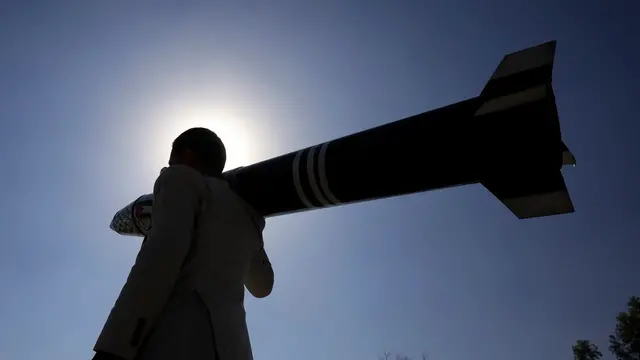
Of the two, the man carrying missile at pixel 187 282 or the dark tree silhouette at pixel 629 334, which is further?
the dark tree silhouette at pixel 629 334

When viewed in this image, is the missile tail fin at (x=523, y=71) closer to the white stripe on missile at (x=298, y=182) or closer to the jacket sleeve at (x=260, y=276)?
the white stripe on missile at (x=298, y=182)

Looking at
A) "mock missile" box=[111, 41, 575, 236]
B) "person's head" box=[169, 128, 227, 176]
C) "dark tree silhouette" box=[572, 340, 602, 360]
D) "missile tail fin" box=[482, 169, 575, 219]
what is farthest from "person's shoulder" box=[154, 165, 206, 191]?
"dark tree silhouette" box=[572, 340, 602, 360]

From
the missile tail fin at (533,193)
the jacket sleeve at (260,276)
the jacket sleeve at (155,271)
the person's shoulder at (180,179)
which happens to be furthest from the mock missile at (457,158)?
the jacket sleeve at (155,271)

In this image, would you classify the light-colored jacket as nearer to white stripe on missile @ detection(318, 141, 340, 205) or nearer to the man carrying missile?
the man carrying missile

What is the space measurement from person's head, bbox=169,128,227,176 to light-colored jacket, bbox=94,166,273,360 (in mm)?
213

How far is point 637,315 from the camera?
1246 inches

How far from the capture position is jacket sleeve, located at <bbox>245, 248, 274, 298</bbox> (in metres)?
2.96

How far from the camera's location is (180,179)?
2262 mm

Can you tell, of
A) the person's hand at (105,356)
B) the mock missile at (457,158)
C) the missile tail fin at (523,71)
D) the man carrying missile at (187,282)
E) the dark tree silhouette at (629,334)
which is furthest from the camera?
the dark tree silhouette at (629,334)

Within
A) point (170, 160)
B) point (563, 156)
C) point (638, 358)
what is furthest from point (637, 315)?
point (170, 160)

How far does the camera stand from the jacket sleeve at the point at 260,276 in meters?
2.96

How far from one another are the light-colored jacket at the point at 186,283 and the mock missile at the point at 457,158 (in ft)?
3.45

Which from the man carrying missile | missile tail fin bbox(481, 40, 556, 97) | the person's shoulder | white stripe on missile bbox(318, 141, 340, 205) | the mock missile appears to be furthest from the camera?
white stripe on missile bbox(318, 141, 340, 205)

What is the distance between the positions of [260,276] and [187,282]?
3.06 feet
